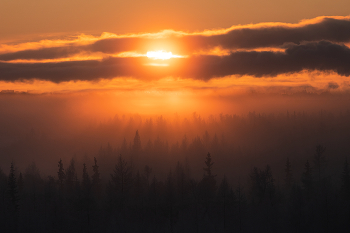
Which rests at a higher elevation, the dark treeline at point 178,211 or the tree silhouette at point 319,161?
the tree silhouette at point 319,161

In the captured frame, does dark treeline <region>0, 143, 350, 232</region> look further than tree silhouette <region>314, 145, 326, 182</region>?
No

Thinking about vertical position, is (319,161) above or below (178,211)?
above

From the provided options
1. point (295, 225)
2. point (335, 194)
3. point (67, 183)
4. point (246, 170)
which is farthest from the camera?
point (246, 170)

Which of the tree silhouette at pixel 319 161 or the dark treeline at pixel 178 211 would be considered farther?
the tree silhouette at pixel 319 161

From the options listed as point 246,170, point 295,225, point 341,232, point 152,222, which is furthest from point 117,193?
point 246,170

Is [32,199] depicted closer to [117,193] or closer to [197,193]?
[117,193]

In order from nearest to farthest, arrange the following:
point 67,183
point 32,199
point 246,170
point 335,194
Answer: point 335,194
point 32,199
point 67,183
point 246,170

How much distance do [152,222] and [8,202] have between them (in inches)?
1450

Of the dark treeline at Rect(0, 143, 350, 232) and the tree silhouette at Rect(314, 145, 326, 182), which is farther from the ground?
the tree silhouette at Rect(314, 145, 326, 182)

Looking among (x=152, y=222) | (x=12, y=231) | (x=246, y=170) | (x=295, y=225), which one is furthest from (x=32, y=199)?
(x=246, y=170)

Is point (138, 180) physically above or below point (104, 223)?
above

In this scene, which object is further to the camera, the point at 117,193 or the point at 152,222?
the point at 117,193

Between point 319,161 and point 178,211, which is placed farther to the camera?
point 319,161

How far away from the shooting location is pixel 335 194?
97250 mm
